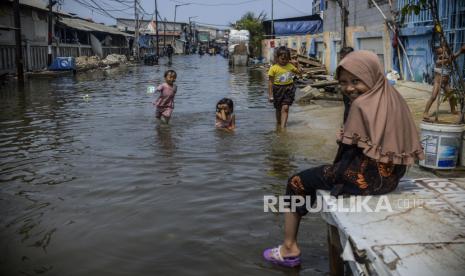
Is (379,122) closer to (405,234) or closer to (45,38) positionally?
(405,234)

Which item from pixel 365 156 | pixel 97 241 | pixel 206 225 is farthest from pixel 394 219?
pixel 97 241

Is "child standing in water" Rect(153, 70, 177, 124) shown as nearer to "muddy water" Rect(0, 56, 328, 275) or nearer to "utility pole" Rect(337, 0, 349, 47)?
"muddy water" Rect(0, 56, 328, 275)

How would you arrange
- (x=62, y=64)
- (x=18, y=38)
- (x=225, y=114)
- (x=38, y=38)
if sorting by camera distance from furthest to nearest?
(x=38, y=38), (x=62, y=64), (x=18, y=38), (x=225, y=114)

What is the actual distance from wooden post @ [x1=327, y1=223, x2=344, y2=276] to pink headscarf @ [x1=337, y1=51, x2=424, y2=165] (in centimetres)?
56

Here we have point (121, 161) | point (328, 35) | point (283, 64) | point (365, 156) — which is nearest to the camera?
point (365, 156)

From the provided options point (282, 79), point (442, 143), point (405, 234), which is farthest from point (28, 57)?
point (405, 234)

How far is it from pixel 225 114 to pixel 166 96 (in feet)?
4.40

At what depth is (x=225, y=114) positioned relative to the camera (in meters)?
9.16

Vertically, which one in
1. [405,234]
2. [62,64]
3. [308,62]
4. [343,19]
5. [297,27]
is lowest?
[405,234]

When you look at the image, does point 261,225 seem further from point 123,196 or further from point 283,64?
point 283,64

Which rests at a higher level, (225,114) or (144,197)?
(225,114)

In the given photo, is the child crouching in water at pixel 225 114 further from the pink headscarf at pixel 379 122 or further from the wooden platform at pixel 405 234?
the pink headscarf at pixel 379 122

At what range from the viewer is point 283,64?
8711 mm

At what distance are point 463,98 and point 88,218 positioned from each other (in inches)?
183
